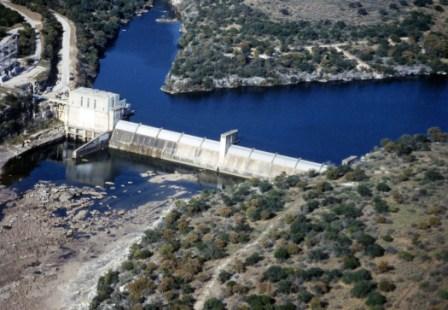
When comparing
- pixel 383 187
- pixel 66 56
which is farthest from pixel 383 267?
pixel 66 56

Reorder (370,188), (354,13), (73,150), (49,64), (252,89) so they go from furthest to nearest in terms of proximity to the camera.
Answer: (354,13) < (252,89) < (49,64) < (73,150) < (370,188)

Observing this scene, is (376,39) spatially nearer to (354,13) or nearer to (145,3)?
(354,13)

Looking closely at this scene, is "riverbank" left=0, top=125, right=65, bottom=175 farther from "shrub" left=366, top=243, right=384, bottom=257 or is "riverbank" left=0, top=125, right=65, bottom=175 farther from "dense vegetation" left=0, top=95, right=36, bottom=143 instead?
"shrub" left=366, top=243, right=384, bottom=257

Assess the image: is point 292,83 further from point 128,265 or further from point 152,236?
point 128,265

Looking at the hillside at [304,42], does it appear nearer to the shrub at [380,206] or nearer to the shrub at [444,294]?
the shrub at [380,206]

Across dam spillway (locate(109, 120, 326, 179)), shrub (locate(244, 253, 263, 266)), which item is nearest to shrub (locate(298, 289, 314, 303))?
shrub (locate(244, 253, 263, 266))

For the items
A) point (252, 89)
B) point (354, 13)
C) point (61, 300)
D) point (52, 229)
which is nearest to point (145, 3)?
point (354, 13)
